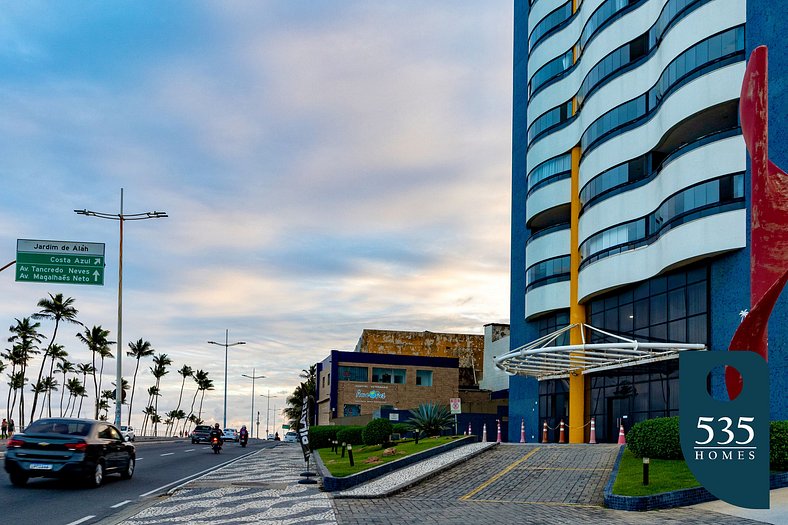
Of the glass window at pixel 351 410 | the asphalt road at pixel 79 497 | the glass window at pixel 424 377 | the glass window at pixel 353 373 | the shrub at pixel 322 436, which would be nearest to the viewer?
the asphalt road at pixel 79 497

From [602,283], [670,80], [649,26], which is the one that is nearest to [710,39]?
[670,80]

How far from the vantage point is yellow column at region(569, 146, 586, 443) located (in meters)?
44.7

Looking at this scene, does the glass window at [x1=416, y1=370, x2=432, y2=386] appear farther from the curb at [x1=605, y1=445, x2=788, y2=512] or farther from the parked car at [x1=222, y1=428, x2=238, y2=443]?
the curb at [x1=605, y1=445, x2=788, y2=512]

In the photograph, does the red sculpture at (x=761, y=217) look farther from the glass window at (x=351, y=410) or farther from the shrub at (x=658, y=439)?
the glass window at (x=351, y=410)

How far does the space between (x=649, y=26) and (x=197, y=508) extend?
32.3m

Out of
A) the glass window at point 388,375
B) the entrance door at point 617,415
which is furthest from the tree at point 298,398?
the entrance door at point 617,415

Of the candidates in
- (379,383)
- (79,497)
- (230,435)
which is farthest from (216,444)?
(379,383)

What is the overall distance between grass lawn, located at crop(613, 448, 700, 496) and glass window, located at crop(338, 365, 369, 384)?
64.2 metres

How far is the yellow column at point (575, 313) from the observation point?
44.7 meters

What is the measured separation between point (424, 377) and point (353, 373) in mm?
8055

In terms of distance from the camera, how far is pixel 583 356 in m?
39.3

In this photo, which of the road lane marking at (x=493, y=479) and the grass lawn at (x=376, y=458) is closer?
the road lane marking at (x=493, y=479)

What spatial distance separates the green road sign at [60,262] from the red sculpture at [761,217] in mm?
28208

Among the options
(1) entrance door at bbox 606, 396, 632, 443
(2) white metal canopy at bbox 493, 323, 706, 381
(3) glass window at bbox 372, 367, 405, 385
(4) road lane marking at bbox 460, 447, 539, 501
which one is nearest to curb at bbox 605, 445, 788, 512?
(4) road lane marking at bbox 460, 447, 539, 501
